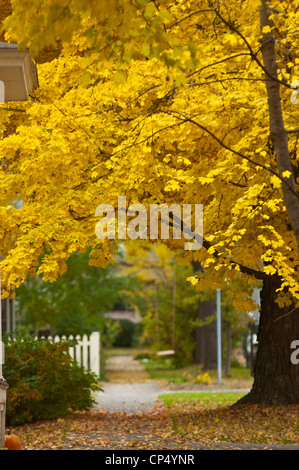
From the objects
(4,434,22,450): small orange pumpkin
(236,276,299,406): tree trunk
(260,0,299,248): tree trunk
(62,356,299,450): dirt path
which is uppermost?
(260,0,299,248): tree trunk

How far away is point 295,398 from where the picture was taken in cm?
1238

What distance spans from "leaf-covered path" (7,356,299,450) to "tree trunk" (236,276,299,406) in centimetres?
46

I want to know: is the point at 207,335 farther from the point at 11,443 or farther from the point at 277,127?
the point at 277,127

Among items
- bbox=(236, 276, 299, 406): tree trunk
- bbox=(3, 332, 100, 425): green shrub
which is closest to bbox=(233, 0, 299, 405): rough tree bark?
bbox=(236, 276, 299, 406): tree trunk

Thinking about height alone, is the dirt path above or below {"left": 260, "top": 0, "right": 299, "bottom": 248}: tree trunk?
below

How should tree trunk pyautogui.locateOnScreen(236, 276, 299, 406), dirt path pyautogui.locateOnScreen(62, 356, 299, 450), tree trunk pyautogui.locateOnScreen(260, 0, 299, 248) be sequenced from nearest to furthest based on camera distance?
tree trunk pyautogui.locateOnScreen(260, 0, 299, 248) → dirt path pyautogui.locateOnScreen(62, 356, 299, 450) → tree trunk pyautogui.locateOnScreen(236, 276, 299, 406)

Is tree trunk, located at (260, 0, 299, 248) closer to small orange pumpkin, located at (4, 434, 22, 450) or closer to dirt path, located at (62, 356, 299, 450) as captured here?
dirt path, located at (62, 356, 299, 450)

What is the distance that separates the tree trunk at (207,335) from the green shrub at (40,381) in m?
10.6

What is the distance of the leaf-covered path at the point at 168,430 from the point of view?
9.34 meters

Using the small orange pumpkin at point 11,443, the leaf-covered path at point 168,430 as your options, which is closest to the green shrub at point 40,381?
the leaf-covered path at point 168,430

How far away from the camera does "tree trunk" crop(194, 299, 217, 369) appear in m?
24.4

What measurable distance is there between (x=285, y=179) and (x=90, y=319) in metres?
19.9

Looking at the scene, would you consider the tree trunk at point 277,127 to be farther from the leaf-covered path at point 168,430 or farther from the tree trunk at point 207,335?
the tree trunk at point 207,335

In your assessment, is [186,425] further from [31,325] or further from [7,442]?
[31,325]
